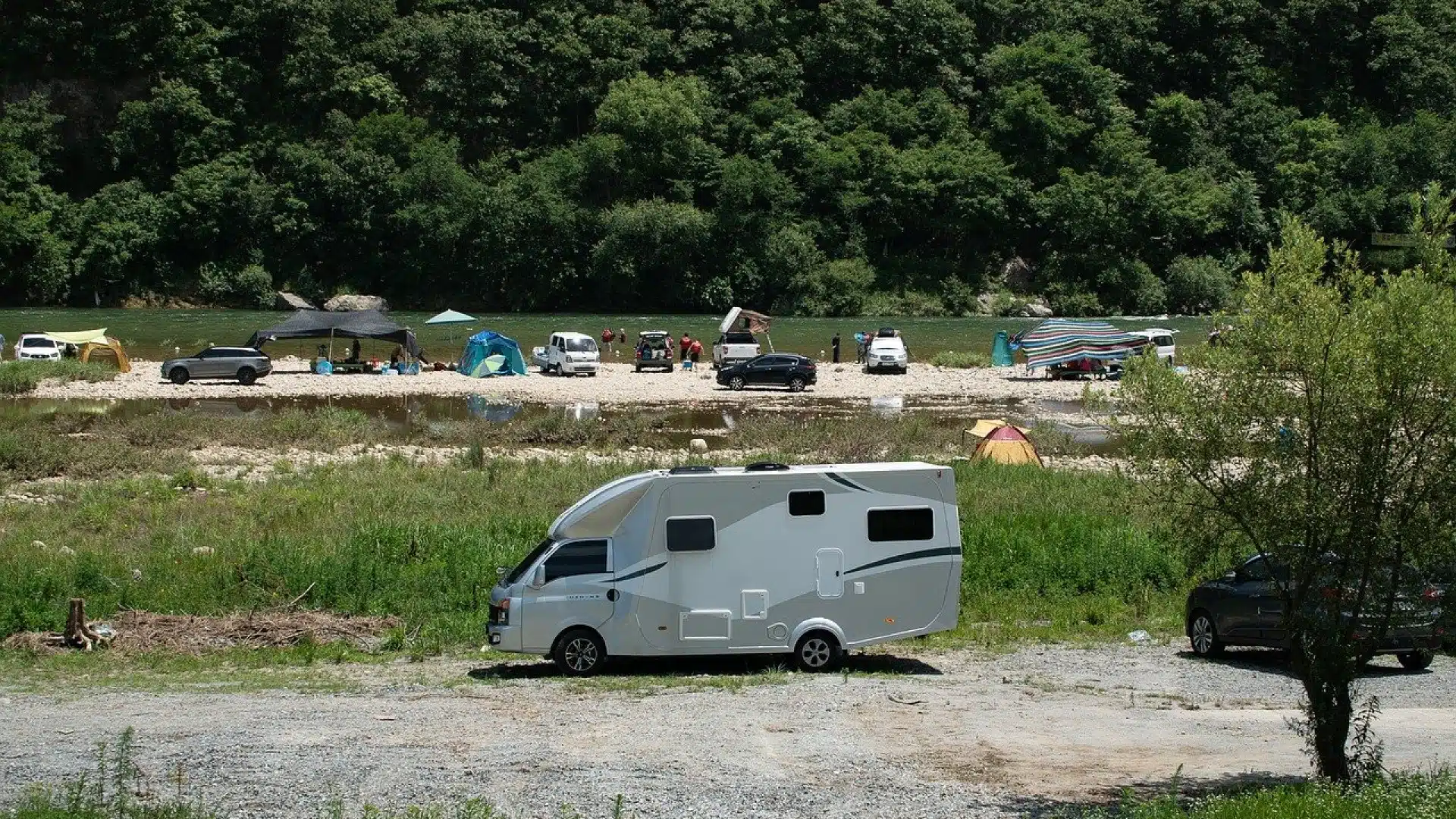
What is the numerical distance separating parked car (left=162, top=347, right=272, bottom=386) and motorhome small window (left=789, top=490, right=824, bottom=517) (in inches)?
1603

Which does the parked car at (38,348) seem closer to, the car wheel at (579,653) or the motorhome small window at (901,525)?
the car wheel at (579,653)

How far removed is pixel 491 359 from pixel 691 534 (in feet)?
141

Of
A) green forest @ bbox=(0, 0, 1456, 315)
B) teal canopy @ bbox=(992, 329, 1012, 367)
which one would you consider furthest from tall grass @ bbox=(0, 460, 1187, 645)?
green forest @ bbox=(0, 0, 1456, 315)

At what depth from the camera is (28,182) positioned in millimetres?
95562

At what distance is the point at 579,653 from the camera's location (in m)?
18.6

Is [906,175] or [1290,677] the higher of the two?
[906,175]

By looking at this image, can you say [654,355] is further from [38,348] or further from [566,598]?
[566,598]

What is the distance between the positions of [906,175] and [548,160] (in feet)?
80.9

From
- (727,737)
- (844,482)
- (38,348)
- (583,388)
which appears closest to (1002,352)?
(583,388)

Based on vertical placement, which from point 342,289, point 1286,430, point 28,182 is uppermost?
point 28,182

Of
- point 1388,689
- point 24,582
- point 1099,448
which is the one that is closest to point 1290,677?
point 1388,689

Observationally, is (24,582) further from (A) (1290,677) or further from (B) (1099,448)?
(B) (1099,448)

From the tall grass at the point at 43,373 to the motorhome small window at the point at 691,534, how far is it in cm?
3937

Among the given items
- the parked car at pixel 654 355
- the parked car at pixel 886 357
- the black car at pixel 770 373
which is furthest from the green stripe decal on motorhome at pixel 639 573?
the parked car at pixel 654 355
